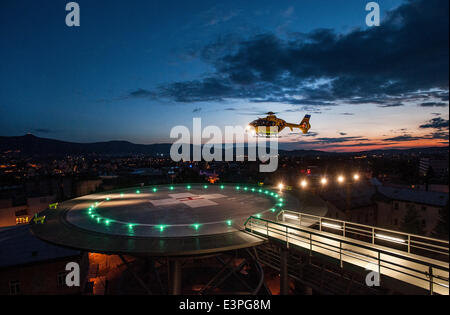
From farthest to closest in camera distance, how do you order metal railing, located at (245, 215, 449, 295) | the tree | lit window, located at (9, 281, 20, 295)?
1. the tree
2. lit window, located at (9, 281, 20, 295)
3. metal railing, located at (245, 215, 449, 295)

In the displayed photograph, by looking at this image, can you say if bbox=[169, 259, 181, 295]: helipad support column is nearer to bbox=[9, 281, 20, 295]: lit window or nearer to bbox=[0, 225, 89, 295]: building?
bbox=[0, 225, 89, 295]: building

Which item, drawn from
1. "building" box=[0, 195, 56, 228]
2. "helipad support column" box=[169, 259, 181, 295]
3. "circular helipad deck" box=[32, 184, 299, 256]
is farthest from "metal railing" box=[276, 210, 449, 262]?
"building" box=[0, 195, 56, 228]

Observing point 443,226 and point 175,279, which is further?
point 443,226

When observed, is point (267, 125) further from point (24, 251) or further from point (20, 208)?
point (20, 208)

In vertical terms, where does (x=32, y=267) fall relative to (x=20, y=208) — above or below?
above

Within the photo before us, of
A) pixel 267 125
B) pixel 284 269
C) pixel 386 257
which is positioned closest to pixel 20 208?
pixel 267 125

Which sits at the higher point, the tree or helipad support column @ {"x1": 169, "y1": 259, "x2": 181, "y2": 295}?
helipad support column @ {"x1": 169, "y1": 259, "x2": 181, "y2": 295}
